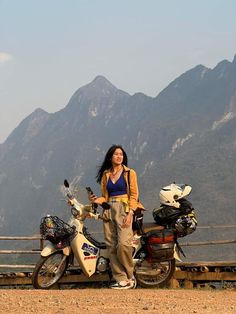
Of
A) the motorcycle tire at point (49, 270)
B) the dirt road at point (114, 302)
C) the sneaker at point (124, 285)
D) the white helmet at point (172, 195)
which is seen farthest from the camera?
the white helmet at point (172, 195)

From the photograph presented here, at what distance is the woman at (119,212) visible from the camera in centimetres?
757

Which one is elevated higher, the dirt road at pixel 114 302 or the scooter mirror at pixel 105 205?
the scooter mirror at pixel 105 205

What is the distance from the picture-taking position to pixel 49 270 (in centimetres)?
777

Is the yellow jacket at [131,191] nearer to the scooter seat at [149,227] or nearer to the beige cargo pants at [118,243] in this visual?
the beige cargo pants at [118,243]

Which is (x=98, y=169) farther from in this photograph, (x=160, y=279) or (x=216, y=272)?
(x=216, y=272)

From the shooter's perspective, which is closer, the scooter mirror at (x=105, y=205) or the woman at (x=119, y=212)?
the woman at (x=119, y=212)

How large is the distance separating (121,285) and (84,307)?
173 cm

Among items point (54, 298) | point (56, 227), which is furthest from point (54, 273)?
point (54, 298)

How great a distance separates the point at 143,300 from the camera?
631 cm

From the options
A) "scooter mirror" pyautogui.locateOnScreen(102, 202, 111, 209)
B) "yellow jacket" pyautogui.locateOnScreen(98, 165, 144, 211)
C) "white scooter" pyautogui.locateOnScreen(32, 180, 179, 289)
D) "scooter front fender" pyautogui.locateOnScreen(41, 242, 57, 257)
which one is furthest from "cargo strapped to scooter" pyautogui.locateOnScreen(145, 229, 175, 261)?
"scooter front fender" pyautogui.locateOnScreen(41, 242, 57, 257)

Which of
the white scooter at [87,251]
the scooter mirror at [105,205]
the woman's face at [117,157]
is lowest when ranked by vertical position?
the white scooter at [87,251]

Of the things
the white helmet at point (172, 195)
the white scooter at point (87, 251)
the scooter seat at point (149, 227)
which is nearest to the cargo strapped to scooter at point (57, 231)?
the white scooter at point (87, 251)

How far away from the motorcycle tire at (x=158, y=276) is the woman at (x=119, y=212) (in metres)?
0.38

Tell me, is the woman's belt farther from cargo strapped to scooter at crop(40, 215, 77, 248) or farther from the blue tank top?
cargo strapped to scooter at crop(40, 215, 77, 248)
